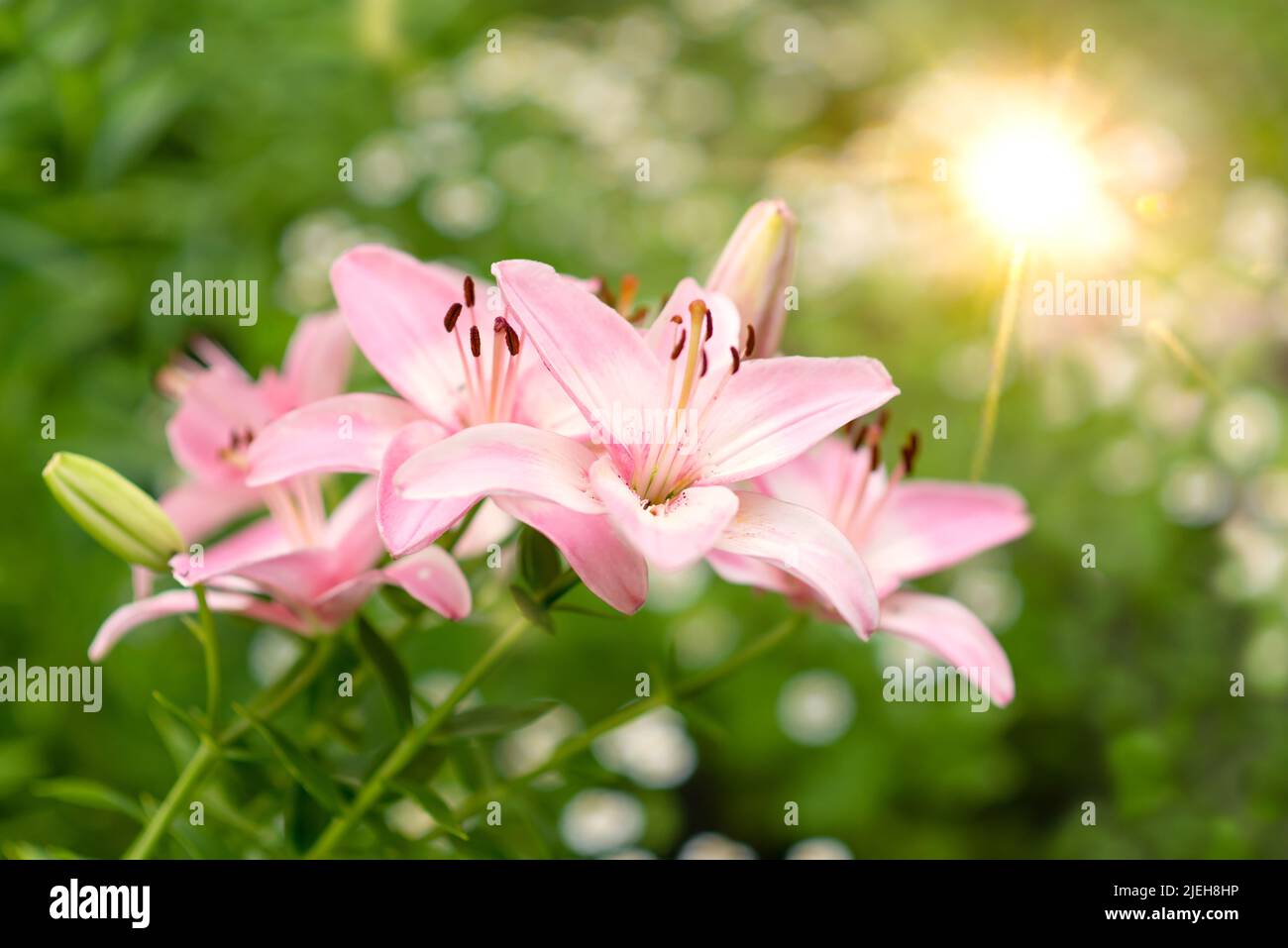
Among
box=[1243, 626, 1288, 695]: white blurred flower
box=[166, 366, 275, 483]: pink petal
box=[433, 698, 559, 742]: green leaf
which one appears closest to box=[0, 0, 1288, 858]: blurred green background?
box=[1243, 626, 1288, 695]: white blurred flower

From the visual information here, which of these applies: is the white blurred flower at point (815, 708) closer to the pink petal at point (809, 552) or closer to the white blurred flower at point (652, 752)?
the white blurred flower at point (652, 752)

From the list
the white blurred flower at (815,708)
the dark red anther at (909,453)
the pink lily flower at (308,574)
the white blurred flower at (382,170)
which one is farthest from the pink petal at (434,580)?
the white blurred flower at (382,170)

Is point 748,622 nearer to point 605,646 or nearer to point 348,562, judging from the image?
point 605,646

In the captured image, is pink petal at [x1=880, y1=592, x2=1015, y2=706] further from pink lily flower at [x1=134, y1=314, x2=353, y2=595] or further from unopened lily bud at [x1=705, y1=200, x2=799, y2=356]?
pink lily flower at [x1=134, y1=314, x2=353, y2=595]

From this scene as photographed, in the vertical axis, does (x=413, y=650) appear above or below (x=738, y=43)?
below

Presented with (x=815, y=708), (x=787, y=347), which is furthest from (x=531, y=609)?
(x=787, y=347)
